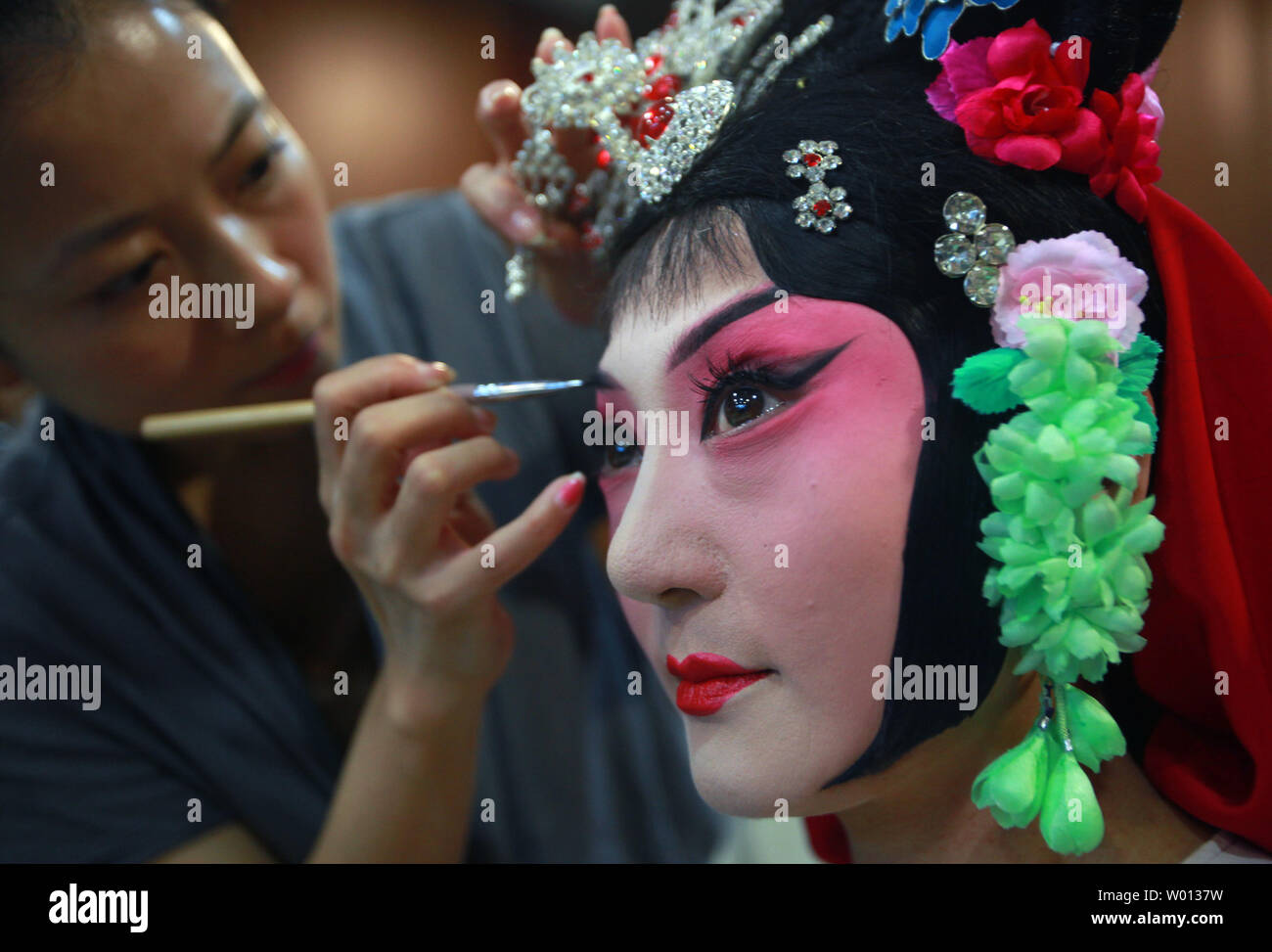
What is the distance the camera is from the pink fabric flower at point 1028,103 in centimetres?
81

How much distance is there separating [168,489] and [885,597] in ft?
2.80

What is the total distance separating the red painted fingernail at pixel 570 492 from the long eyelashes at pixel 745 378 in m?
0.19

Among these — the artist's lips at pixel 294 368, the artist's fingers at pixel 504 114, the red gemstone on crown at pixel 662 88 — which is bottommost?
the artist's lips at pixel 294 368

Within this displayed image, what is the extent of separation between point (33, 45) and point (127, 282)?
0.23 m

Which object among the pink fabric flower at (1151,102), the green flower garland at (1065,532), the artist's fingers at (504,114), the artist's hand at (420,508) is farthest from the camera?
the artist's fingers at (504,114)

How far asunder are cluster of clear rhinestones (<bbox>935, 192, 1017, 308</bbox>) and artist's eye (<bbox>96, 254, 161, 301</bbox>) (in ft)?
2.51

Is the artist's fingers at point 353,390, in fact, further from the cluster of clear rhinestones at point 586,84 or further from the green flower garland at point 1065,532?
the green flower garland at point 1065,532

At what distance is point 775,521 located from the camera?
82 centimetres

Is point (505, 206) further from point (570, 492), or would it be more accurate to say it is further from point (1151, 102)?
point (1151, 102)

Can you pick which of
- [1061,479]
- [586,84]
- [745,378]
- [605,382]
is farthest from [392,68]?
[1061,479]

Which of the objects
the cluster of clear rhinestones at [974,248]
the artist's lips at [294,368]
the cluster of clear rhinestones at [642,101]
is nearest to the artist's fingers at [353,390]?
the artist's lips at [294,368]

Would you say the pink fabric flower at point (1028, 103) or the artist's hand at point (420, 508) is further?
the artist's hand at point (420, 508)

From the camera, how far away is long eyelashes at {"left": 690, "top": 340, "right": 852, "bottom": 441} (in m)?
0.83
